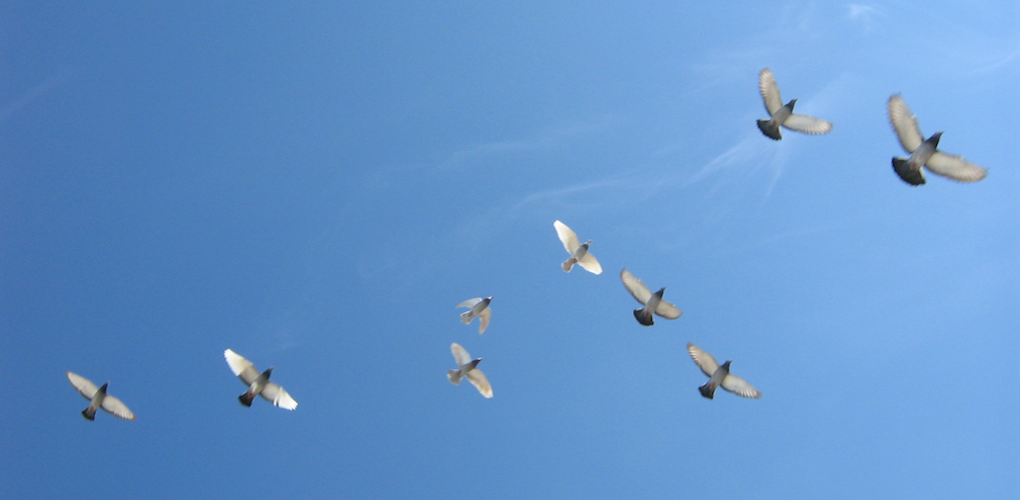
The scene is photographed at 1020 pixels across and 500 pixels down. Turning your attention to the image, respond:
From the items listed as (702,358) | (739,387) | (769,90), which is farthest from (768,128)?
(739,387)

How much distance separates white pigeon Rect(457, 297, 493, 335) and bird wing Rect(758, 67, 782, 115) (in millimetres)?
9816

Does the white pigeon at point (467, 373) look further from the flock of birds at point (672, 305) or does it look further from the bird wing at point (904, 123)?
the bird wing at point (904, 123)

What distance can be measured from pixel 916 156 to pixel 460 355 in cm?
1403

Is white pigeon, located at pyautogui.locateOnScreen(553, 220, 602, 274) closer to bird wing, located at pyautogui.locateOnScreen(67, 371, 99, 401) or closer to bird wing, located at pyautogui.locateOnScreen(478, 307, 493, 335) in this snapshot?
bird wing, located at pyautogui.locateOnScreen(478, 307, 493, 335)

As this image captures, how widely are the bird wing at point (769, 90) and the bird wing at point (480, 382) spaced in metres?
11.6

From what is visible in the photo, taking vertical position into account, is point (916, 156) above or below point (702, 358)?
above

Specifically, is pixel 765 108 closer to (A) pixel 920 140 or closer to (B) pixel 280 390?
(A) pixel 920 140

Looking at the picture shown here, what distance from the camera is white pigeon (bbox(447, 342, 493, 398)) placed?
2434 cm

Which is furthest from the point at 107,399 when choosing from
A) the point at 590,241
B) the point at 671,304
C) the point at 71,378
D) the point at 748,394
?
the point at 748,394

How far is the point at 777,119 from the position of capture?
1977 centimetres

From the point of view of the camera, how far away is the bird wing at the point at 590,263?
949 inches

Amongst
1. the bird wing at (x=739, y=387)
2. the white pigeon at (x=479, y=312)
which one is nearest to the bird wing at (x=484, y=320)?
the white pigeon at (x=479, y=312)

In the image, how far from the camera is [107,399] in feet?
75.7

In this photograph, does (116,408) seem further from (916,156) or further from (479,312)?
(916,156)
